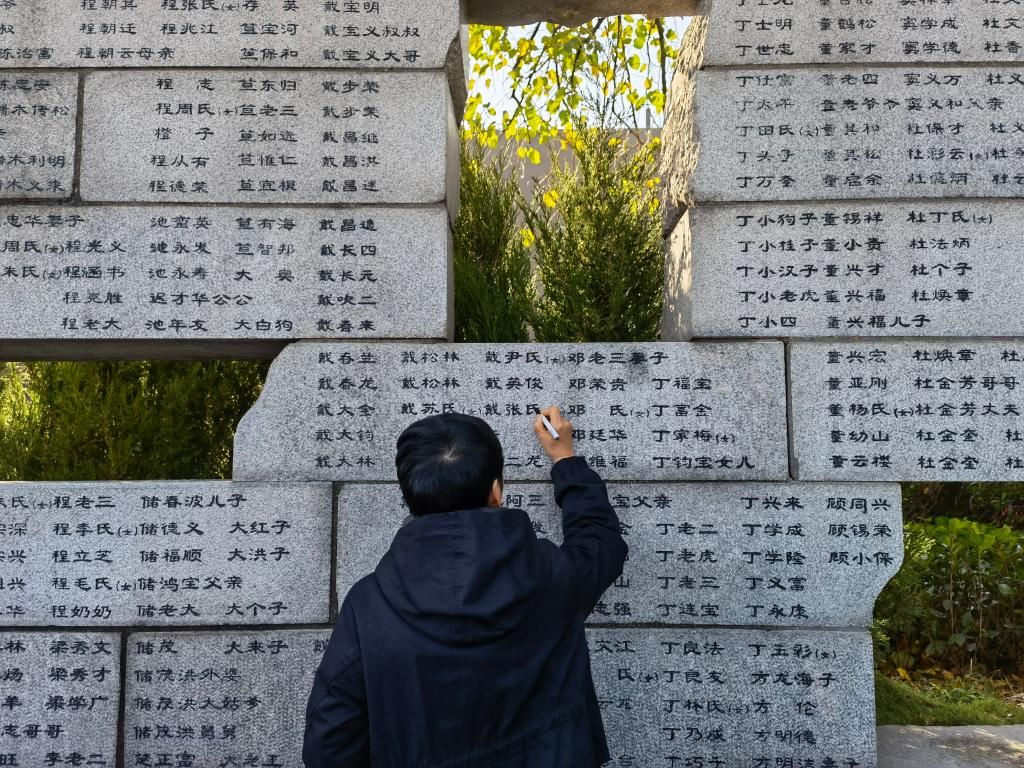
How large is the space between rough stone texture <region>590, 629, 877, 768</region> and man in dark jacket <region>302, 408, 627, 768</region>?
1.35 m

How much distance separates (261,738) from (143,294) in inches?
76.1

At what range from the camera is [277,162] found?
354 cm

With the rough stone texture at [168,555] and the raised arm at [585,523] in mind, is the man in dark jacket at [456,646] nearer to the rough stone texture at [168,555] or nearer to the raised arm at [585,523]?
the raised arm at [585,523]

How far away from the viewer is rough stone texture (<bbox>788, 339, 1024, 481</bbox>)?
3.35 meters

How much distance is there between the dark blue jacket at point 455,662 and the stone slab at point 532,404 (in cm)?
146

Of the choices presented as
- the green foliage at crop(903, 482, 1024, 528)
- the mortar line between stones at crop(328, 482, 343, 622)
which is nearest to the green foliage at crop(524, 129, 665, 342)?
the mortar line between stones at crop(328, 482, 343, 622)

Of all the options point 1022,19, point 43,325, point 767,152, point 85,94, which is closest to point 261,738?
point 43,325

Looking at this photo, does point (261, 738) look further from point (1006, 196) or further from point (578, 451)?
point (1006, 196)

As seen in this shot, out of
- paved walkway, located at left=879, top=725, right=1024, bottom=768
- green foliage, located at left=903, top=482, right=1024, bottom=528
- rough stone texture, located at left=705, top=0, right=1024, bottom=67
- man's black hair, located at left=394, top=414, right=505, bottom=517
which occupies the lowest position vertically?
paved walkway, located at left=879, top=725, right=1024, bottom=768

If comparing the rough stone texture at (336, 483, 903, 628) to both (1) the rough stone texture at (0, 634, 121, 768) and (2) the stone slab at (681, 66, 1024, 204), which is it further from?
(2) the stone slab at (681, 66, 1024, 204)

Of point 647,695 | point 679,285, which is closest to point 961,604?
point 647,695

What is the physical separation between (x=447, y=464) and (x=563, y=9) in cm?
284

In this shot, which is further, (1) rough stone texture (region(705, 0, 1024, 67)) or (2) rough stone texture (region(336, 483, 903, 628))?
(1) rough stone texture (region(705, 0, 1024, 67))

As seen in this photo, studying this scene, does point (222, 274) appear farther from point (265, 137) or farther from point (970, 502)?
point (970, 502)
